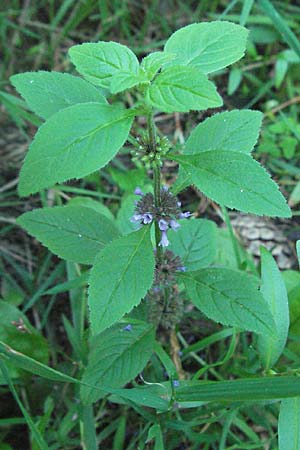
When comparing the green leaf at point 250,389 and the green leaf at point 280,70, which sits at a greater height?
the green leaf at point 280,70

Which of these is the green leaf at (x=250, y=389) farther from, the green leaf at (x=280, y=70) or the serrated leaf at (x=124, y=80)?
the green leaf at (x=280, y=70)

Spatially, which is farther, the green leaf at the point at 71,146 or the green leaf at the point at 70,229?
the green leaf at the point at 70,229

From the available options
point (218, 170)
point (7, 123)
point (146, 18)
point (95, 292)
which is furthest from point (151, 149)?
point (146, 18)

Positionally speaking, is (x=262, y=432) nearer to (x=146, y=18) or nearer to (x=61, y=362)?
(x=61, y=362)

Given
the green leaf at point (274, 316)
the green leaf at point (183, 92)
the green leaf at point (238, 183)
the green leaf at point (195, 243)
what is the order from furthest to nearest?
the green leaf at point (195, 243)
the green leaf at point (274, 316)
the green leaf at point (238, 183)
the green leaf at point (183, 92)

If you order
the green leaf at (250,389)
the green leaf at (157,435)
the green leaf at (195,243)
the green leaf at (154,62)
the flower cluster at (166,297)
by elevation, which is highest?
the green leaf at (154,62)

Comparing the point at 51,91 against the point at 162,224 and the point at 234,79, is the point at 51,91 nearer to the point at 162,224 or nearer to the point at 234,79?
the point at 162,224

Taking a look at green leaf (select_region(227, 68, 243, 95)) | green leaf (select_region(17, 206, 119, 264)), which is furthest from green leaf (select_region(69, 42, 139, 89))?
green leaf (select_region(227, 68, 243, 95))

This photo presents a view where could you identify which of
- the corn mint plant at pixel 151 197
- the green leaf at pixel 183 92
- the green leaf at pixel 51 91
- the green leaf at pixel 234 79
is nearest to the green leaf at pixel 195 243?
the corn mint plant at pixel 151 197
